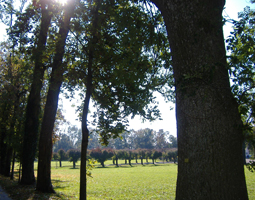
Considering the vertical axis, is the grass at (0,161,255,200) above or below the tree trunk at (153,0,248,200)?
below

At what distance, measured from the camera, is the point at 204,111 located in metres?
3.54

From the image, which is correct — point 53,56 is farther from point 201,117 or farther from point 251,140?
point 251,140

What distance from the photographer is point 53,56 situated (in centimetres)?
966

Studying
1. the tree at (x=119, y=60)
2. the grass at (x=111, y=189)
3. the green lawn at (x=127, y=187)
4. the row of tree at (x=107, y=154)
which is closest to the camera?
the tree at (x=119, y=60)

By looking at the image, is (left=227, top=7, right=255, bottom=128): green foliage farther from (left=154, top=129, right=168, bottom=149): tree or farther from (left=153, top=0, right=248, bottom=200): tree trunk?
(left=154, top=129, right=168, bottom=149): tree

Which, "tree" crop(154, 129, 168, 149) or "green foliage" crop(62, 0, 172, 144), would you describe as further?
"tree" crop(154, 129, 168, 149)

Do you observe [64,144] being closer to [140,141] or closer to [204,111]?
[140,141]

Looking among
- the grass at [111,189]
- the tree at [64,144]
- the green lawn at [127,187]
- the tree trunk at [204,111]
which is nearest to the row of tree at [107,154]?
the green lawn at [127,187]

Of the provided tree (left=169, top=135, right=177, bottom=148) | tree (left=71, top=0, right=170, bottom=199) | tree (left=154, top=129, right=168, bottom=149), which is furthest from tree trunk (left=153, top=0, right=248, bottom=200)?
tree (left=154, top=129, right=168, bottom=149)

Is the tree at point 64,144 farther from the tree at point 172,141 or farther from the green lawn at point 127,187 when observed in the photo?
the green lawn at point 127,187

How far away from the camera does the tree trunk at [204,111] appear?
332 cm

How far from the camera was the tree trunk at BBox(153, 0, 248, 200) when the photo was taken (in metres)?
3.32

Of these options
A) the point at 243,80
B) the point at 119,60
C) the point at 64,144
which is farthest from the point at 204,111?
the point at 64,144

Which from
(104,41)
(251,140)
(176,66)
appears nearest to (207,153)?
(251,140)
